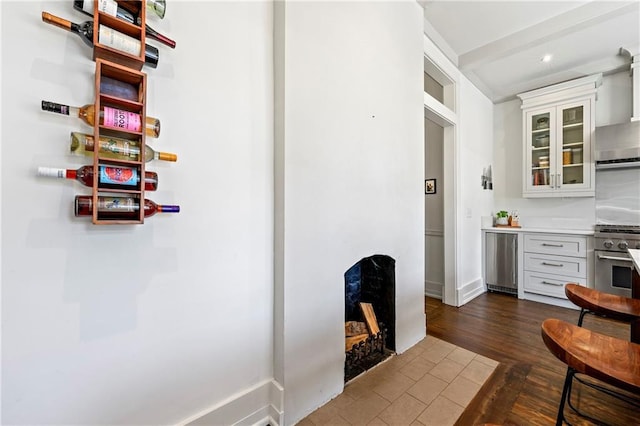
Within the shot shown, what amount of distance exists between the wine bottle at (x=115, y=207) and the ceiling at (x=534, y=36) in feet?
9.49

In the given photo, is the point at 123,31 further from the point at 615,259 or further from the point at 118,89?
the point at 615,259

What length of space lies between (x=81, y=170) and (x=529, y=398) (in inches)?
105

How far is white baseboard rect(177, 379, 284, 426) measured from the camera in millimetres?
1330

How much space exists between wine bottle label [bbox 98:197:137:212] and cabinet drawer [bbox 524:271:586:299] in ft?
→ 14.4

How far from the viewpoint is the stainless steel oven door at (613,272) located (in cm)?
298

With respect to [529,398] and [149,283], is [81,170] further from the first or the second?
[529,398]

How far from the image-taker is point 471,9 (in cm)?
257

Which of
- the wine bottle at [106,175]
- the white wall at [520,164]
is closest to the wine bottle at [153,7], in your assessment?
the wine bottle at [106,175]

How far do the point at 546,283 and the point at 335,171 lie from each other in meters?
3.47

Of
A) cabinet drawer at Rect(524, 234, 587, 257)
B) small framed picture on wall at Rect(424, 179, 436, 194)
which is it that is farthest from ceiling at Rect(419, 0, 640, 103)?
cabinet drawer at Rect(524, 234, 587, 257)

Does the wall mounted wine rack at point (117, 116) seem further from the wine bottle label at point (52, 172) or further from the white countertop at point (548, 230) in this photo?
the white countertop at point (548, 230)

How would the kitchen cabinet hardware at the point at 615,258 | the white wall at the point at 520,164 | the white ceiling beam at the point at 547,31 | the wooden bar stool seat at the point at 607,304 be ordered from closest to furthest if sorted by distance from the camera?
the wooden bar stool seat at the point at 607,304, the white ceiling beam at the point at 547,31, the kitchen cabinet hardware at the point at 615,258, the white wall at the point at 520,164

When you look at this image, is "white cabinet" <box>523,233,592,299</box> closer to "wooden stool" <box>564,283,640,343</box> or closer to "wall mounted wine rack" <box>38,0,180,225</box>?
"wooden stool" <box>564,283,640,343</box>

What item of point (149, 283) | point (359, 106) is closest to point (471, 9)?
point (359, 106)
